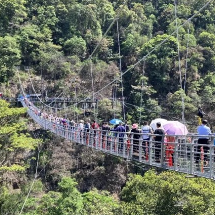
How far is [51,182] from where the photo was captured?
15531mm

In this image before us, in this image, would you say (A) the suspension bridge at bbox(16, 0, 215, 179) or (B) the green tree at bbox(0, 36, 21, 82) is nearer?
(A) the suspension bridge at bbox(16, 0, 215, 179)

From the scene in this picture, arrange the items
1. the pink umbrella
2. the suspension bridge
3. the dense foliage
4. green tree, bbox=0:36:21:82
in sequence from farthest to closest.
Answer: green tree, bbox=0:36:21:82
the dense foliage
the pink umbrella
the suspension bridge

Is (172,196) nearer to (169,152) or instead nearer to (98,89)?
(169,152)

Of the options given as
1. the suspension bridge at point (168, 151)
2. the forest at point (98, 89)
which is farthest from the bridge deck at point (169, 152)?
the forest at point (98, 89)

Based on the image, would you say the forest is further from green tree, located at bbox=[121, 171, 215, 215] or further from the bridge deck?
the bridge deck

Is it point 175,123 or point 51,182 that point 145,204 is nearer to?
point 175,123

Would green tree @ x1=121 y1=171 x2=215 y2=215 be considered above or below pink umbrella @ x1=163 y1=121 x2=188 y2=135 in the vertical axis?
below

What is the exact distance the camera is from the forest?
1039 centimetres

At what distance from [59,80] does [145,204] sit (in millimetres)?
11868

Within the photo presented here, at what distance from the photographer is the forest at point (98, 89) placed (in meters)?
10.4

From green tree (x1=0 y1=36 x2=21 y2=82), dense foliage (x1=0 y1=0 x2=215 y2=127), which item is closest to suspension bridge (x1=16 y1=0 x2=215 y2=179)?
dense foliage (x1=0 y1=0 x2=215 y2=127)

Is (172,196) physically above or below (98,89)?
below

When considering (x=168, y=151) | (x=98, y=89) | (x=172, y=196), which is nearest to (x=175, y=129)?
(x=168, y=151)

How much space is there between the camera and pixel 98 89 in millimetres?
20172
